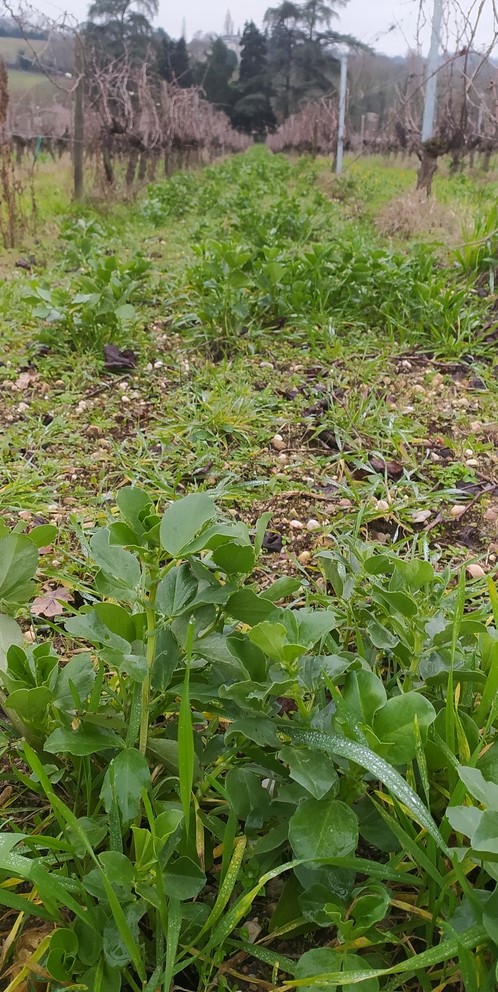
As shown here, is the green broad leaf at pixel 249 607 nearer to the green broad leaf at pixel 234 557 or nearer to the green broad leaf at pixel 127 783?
the green broad leaf at pixel 234 557

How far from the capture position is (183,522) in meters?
0.92

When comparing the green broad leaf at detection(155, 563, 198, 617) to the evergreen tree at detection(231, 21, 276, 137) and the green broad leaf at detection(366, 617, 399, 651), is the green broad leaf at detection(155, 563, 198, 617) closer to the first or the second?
the green broad leaf at detection(366, 617, 399, 651)

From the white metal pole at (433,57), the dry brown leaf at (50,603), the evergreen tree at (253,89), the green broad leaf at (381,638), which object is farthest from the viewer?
the evergreen tree at (253,89)

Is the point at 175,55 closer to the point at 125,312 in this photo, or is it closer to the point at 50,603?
the point at 125,312

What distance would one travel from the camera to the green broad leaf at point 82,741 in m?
0.90

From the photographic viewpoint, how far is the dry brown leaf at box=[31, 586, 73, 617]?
158 cm

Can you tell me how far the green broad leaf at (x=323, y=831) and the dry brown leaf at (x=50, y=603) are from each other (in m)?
0.92

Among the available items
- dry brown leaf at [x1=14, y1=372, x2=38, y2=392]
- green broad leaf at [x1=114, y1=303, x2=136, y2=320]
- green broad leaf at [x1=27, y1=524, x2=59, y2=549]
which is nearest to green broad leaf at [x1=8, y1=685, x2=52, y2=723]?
green broad leaf at [x1=27, y1=524, x2=59, y2=549]

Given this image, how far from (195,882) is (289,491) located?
57.7 inches

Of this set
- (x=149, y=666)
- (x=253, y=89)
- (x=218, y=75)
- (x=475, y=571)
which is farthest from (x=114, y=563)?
(x=253, y=89)

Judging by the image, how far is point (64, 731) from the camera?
926 mm

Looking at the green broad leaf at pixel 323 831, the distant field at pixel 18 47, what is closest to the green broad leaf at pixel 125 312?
the green broad leaf at pixel 323 831

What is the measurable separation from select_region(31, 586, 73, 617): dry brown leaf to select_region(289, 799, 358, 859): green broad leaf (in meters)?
0.92

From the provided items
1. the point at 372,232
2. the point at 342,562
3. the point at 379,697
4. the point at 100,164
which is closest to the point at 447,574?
the point at 342,562
